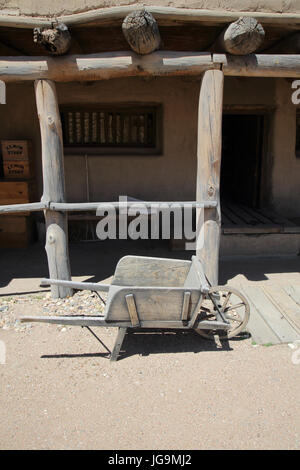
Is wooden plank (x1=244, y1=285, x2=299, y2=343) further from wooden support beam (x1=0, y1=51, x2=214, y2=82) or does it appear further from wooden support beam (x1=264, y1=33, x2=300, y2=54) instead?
wooden support beam (x1=264, y1=33, x2=300, y2=54)

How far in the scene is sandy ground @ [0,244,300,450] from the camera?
93.7 inches

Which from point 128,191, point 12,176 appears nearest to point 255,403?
point 128,191

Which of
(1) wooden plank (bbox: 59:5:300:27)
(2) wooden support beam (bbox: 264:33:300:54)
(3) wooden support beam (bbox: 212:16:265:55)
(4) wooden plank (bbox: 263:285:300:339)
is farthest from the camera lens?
(2) wooden support beam (bbox: 264:33:300:54)

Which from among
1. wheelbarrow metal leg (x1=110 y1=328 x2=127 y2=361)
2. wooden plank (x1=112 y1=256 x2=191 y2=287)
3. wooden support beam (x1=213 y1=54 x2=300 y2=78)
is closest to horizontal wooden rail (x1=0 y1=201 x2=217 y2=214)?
wooden plank (x1=112 y1=256 x2=191 y2=287)

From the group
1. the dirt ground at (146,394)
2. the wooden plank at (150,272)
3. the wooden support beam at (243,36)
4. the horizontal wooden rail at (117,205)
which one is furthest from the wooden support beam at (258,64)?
the dirt ground at (146,394)

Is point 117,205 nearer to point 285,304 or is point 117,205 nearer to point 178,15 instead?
point 178,15

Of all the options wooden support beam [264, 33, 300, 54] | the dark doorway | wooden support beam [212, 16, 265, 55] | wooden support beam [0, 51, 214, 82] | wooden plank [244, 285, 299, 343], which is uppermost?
wooden support beam [264, 33, 300, 54]

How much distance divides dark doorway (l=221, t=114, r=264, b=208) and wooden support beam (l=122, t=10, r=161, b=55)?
12.3ft

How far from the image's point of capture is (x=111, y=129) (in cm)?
661

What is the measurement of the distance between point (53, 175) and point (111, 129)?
2719mm

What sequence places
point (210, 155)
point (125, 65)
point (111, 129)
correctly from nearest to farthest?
point (125, 65) → point (210, 155) → point (111, 129)

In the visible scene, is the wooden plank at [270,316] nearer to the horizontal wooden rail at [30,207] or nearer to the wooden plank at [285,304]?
the wooden plank at [285,304]

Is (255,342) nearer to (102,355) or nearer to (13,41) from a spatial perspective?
(102,355)

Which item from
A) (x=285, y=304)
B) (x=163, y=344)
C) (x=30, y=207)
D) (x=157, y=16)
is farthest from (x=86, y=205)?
(x=285, y=304)
